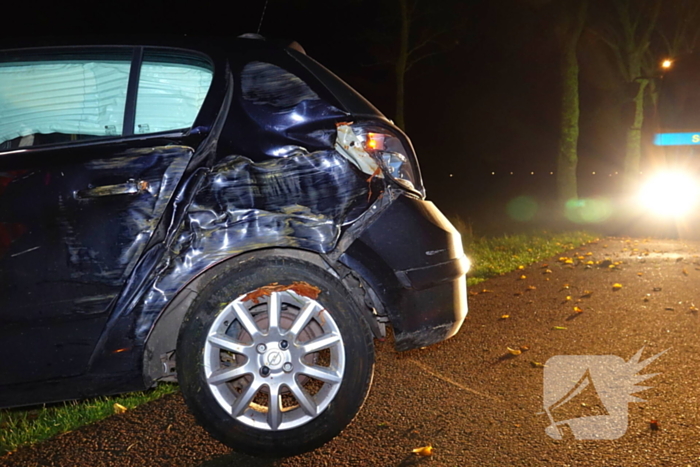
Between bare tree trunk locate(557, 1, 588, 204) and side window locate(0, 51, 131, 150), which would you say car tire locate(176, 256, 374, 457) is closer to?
side window locate(0, 51, 131, 150)

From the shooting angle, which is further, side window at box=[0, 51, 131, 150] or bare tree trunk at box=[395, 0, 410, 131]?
bare tree trunk at box=[395, 0, 410, 131]

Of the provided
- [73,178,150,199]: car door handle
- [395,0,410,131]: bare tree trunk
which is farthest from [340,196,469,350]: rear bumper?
[395,0,410,131]: bare tree trunk

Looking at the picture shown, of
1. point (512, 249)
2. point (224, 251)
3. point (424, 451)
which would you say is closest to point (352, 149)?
point (224, 251)

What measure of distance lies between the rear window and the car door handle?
1.13 feet

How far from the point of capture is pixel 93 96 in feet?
11.1

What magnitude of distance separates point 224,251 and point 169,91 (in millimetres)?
903

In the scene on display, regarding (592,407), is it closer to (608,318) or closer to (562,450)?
(562,450)

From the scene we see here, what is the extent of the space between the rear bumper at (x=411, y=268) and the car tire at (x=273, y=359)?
0.62 feet

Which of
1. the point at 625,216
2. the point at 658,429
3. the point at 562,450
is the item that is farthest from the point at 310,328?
the point at 625,216

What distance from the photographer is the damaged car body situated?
298cm

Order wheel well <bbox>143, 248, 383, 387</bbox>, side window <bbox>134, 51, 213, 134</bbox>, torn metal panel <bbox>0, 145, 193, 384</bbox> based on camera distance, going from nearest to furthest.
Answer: torn metal panel <bbox>0, 145, 193, 384</bbox> → wheel well <bbox>143, 248, 383, 387</bbox> → side window <bbox>134, 51, 213, 134</bbox>

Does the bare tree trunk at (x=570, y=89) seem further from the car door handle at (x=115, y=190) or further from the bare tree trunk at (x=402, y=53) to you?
the car door handle at (x=115, y=190)

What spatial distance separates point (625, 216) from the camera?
16.8 m

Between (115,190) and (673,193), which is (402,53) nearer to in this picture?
(673,193)
